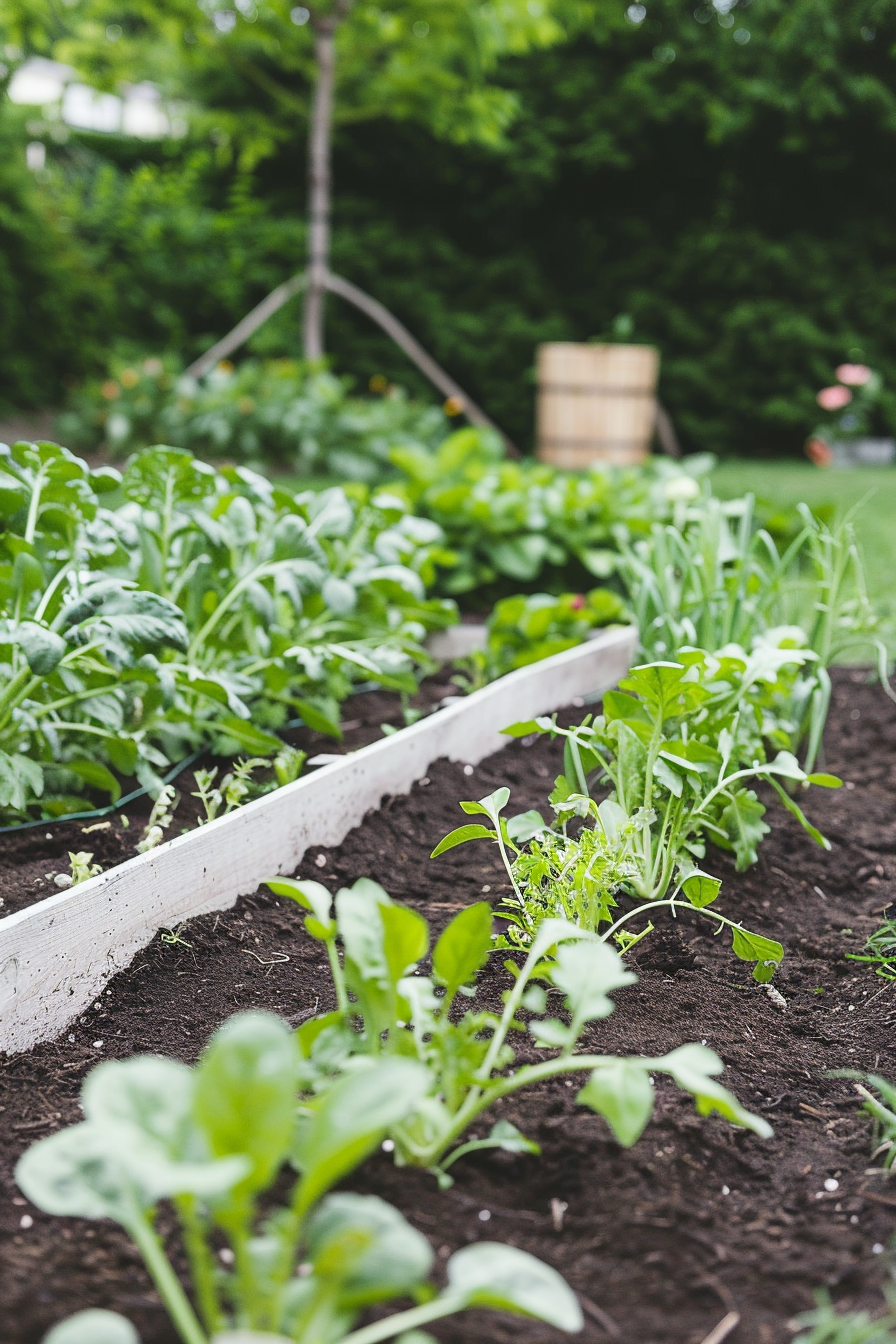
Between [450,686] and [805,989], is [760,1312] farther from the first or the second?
[450,686]

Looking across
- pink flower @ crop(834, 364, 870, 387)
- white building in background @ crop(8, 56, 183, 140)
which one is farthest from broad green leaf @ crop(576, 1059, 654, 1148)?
white building in background @ crop(8, 56, 183, 140)

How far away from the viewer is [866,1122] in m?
1.14

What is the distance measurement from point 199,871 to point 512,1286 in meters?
0.96

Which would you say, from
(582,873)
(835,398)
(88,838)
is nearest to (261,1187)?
(582,873)

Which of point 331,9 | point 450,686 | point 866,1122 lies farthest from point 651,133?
point 866,1122

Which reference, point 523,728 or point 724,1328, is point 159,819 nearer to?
point 523,728

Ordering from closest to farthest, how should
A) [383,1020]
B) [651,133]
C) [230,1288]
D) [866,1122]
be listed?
[230,1288], [383,1020], [866,1122], [651,133]

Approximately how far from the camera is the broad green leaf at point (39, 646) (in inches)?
54.2

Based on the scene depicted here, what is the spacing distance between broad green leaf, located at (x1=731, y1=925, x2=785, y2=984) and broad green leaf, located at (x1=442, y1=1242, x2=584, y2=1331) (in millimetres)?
661

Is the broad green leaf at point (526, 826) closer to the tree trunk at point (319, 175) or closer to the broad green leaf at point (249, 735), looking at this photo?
the broad green leaf at point (249, 735)

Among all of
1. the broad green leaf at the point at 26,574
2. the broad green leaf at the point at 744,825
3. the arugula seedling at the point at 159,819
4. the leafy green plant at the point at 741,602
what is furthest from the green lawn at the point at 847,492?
the broad green leaf at the point at 26,574

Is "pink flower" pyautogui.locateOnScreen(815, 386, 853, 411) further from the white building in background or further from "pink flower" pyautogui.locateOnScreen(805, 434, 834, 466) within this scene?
the white building in background

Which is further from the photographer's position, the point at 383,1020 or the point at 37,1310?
the point at 383,1020

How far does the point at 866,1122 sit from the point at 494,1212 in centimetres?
44
